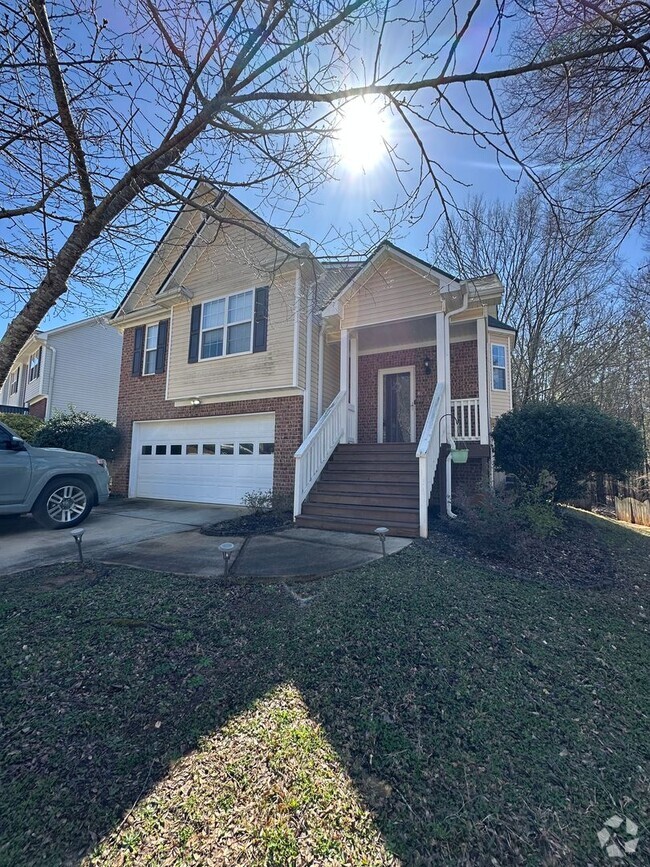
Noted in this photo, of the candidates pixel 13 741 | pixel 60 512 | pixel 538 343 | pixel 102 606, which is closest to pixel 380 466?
pixel 102 606

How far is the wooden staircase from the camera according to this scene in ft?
21.1

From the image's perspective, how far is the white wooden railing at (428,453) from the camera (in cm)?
614

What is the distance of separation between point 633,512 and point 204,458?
1191 cm

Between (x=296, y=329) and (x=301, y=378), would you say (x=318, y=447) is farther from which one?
(x=296, y=329)

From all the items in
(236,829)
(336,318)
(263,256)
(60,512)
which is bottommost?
(236,829)

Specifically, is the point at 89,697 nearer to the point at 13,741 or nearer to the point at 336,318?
the point at 13,741

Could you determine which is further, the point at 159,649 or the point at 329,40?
the point at 329,40

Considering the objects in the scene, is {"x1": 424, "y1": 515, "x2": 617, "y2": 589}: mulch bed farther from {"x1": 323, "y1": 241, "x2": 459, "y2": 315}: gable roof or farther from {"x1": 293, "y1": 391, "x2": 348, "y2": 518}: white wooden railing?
{"x1": 323, "y1": 241, "x2": 459, "y2": 315}: gable roof

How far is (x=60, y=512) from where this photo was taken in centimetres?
680

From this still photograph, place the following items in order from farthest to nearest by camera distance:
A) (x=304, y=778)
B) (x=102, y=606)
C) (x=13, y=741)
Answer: (x=102, y=606)
(x=13, y=741)
(x=304, y=778)

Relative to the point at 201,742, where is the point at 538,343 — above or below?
above

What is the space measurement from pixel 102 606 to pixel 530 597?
434 centimetres

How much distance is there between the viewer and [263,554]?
5223 millimetres

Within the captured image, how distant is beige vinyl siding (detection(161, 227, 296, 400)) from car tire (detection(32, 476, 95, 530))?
3932 mm
